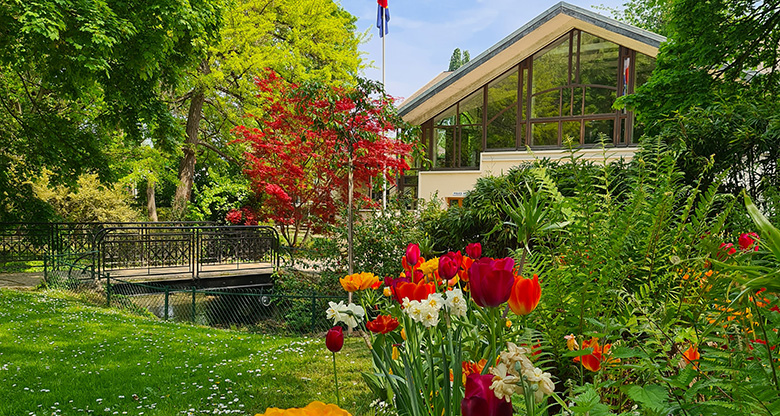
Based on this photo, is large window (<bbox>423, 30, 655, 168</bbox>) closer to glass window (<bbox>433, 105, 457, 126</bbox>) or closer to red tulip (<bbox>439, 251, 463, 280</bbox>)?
glass window (<bbox>433, 105, 457, 126</bbox>)

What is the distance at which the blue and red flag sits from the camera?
17.1 metres

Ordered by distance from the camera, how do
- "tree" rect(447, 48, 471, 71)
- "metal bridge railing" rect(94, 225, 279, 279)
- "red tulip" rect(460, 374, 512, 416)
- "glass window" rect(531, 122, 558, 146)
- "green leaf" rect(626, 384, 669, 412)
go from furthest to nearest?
"tree" rect(447, 48, 471, 71) → "glass window" rect(531, 122, 558, 146) → "metal bridge railing" rect(94, 225, 279, 279) → "green leaf" rect(626, 384, 669, 412) → "red tulip" rect(460, 374, 512, 416)

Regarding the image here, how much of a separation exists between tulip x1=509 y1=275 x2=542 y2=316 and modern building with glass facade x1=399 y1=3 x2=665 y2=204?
12988 mm

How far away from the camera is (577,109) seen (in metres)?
14.7

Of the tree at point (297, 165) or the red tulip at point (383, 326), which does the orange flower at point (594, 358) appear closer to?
the red tulip at point (383, 326)

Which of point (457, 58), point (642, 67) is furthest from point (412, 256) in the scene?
point (457, 58)

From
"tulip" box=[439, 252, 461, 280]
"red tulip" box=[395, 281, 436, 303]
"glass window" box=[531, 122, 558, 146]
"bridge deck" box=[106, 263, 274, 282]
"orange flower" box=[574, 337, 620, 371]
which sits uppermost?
"glass window" box=[531, 122, 558, 146]

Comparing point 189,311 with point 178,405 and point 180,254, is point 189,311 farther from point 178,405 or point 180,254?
point 178,405

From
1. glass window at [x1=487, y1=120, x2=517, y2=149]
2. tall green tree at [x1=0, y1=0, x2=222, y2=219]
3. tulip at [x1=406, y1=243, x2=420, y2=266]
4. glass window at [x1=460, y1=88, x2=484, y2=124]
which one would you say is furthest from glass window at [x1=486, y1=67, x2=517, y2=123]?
tulip at [x1=406, y1=243, x2=420, y2=266]

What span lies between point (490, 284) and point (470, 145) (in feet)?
52.7

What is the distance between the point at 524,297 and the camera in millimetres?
A: 905

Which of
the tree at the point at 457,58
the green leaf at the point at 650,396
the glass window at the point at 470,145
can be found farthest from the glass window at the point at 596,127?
the tree at the point at 457,58

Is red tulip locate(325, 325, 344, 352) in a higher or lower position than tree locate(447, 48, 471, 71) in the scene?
lower

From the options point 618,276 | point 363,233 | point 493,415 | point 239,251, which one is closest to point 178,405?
point 618,276
